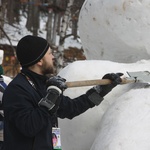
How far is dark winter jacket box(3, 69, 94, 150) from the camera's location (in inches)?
74.2

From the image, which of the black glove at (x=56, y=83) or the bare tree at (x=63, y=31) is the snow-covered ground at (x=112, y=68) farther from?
the bare tree at (x=63, y=31)

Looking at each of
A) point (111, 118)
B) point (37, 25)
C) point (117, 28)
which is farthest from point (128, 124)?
point (37, 25)

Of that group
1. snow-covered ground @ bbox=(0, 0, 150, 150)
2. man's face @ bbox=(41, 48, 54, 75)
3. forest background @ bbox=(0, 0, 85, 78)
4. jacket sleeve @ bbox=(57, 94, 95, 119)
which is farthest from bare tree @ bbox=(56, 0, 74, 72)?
man's face @ bbox=(41, 48, 54, 75)

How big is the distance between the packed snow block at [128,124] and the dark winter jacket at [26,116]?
331 millimetres

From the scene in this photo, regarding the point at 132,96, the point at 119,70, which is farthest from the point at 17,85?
the point at 119,70

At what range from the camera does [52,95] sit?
1908mm

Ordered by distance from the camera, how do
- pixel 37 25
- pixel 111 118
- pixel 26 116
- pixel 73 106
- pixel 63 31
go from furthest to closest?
1. pixel 37 25
2. pixel 63 31
3. pixel 73 106
4. pixel 111 118
5. pixel 26 116

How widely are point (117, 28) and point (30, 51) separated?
3.06 feet

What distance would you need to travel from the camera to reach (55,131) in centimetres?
214

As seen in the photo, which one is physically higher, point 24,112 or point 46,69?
point 46,69

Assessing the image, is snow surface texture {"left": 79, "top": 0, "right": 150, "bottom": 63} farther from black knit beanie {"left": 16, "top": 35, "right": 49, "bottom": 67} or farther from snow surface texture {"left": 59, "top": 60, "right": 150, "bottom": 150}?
black knit beanie {"left": 16, "top": 35, "right": 49, "bottom": 67}

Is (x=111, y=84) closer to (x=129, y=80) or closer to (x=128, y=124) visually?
(x=129, y=80)

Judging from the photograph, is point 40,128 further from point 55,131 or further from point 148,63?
point 148,63

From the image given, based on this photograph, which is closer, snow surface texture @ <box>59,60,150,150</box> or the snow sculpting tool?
snow surface texture @ <box>59,60,150,150</box>
